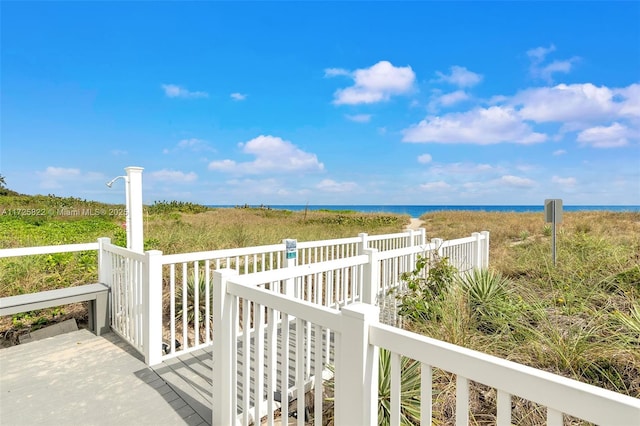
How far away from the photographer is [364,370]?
1.25 meters

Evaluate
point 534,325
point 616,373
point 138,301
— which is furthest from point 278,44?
point 616,373

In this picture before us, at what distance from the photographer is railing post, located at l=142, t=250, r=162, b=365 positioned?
2871 millimetres

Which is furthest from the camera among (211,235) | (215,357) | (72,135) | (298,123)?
(298,123)

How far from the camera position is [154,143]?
12.6m

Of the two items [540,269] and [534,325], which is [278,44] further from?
[534,325]

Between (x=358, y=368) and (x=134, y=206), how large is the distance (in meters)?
3.40

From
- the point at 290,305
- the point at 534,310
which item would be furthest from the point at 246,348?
the point at 534,310

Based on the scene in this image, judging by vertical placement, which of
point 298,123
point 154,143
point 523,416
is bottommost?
Result: point 523,416

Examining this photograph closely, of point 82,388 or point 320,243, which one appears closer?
point 82,388

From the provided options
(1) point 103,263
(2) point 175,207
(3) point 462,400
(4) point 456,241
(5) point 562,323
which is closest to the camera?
(3) point 462,400

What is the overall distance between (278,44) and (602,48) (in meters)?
10.8

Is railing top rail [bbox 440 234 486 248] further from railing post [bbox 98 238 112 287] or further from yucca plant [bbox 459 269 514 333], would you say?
railing post [bbox 98 238 112 287]

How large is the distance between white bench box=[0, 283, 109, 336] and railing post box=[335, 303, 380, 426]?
3488mm

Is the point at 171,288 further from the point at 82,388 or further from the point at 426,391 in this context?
the point at 426,391
